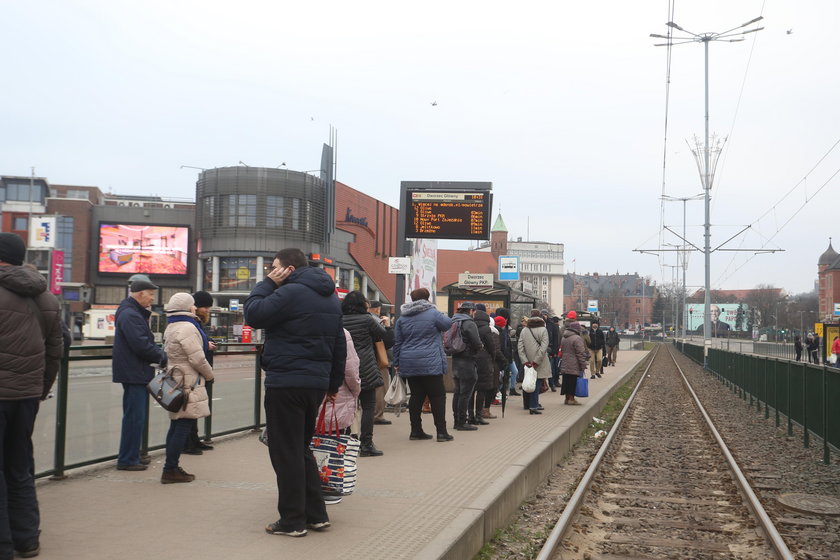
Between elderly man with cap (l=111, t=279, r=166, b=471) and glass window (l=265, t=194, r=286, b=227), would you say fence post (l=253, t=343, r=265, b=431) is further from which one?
glass window (l=265, t=194, r=286, b=227)

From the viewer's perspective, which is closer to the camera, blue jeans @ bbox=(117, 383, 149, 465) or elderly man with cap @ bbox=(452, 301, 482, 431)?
blue jeans @ bbox=(117, 383, 149, 465)

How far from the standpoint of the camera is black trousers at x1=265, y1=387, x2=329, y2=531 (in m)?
4.99

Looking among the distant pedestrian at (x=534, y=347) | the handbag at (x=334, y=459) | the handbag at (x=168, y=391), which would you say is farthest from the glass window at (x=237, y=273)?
the handbag at (x=334, y=459)

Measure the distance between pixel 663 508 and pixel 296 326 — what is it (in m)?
4.42

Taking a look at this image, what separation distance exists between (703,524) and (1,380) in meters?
5.60

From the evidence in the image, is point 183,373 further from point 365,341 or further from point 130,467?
point 365,341

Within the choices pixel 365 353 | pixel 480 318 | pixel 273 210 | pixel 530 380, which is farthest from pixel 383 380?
pixel 273 210

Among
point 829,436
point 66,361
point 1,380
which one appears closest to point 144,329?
point 66,361

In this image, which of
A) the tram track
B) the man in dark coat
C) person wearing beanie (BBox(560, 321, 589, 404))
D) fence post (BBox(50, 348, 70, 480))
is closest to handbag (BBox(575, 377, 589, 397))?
person wearing beanie (BBox(560, 321, 589, 404))

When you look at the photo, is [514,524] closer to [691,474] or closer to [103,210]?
[691,474]

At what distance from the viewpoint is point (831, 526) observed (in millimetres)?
6801

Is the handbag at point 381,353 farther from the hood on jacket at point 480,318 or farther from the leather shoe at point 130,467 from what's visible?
the leather shoe at point 130,467

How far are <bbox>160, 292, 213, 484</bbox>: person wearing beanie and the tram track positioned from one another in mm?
3088

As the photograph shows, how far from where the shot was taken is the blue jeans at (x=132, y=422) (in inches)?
282
